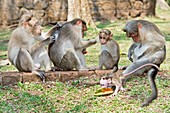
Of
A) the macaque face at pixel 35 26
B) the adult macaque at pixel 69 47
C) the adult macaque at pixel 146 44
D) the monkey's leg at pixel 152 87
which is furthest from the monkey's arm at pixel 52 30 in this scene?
the monkey's leg at pixel 152 87

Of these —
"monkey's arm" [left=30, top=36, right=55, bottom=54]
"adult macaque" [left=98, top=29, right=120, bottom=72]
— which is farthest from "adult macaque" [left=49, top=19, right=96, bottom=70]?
"adult macaque" [left=98, top=29, right=120, bottom=72]

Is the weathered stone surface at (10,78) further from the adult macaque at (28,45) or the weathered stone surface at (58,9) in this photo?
the weathered stone surface at (58,9)

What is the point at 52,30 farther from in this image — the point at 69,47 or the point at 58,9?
the point at 58,9

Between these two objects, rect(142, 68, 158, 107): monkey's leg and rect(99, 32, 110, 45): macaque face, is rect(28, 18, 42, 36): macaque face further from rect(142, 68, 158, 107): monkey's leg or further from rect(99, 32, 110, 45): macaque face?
rect(142, 68, 158, 107): monkey's leg

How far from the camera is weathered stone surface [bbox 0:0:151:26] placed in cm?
2031

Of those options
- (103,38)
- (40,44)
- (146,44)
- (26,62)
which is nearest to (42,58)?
(40,44)

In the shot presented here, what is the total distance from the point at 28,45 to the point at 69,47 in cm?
81

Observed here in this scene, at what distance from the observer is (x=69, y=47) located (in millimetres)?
8086

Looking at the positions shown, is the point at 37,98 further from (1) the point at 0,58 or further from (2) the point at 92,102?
(1) the point at 0,58

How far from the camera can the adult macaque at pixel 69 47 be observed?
316 inches

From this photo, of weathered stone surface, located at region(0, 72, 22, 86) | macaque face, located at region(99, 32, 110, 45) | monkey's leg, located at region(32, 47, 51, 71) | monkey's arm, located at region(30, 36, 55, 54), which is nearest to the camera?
weathered stone surface, located at region(0, 72, 22, 86)

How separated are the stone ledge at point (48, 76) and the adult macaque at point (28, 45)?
0.13 metres

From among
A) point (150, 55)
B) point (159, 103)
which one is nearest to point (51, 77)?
point (150, 55)

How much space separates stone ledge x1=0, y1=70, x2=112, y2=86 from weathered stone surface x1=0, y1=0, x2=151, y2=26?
13.1 m
